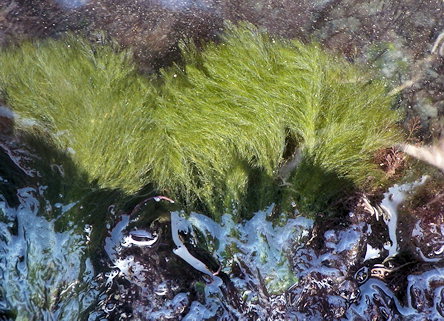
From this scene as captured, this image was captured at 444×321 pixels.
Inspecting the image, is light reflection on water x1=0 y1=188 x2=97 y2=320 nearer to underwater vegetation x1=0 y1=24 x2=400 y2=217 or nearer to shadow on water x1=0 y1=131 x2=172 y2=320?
shadow on water x1=0 y1=131 x2=172 y2=320

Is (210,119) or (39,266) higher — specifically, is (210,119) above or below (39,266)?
above

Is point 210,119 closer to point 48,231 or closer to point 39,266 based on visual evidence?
point 48,231

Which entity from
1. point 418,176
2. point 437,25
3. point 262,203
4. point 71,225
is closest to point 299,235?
point 262,203

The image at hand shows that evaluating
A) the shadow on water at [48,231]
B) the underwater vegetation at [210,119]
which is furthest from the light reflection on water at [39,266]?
the underwater vegetation at [210,119]

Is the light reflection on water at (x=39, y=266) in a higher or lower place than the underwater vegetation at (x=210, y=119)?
lower

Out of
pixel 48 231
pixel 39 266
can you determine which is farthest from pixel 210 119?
pixel 39 266

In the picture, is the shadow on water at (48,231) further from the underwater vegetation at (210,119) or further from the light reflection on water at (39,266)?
the underwater vegetation at (210,119)

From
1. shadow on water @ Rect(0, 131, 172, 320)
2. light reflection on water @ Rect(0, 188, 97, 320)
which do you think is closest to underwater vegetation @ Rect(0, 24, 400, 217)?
shadow on water @ Rect(0, 131, 172, 320)

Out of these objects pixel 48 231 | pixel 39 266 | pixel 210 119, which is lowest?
pixel 39 266

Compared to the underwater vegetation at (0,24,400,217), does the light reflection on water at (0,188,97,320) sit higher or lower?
lower
